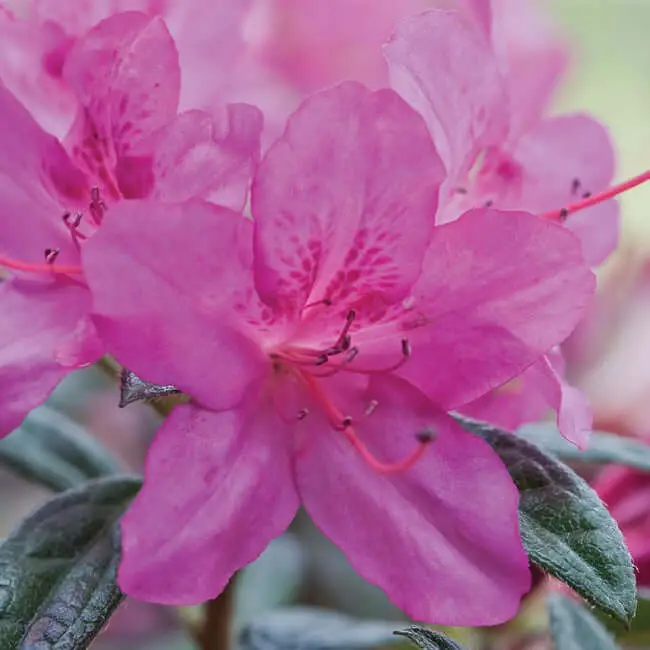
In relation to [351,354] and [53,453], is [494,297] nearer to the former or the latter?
[351,354]

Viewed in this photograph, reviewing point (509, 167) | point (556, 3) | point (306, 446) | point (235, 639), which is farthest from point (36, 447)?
point (556, 3)

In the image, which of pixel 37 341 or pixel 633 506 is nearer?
pixel 37 341

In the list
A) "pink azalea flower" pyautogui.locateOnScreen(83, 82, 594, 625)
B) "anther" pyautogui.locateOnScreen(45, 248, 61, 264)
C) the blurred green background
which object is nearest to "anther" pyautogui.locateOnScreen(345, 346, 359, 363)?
"pink azalea flower" pyautogui.locateOnScreen(83, 82, 594, 625)

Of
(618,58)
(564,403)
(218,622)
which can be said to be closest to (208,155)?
(564,403)

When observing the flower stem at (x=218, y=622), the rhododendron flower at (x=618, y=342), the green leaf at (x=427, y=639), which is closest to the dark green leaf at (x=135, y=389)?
the green leaf at (x=427, y=639)

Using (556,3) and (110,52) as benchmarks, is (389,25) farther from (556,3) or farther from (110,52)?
(556,3)

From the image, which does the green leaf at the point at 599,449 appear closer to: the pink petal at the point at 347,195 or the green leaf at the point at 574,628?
the green leaf at the point at 574,628

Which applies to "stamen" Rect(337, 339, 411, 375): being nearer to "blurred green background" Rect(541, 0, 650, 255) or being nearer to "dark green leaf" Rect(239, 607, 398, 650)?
"dark green leaf" Rect(239, 607, 398, 650)
